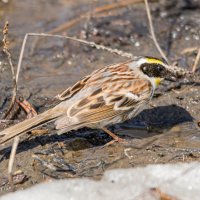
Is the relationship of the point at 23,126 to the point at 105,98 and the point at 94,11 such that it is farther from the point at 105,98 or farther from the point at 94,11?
the point at 94,11

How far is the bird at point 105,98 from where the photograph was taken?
22.3ft

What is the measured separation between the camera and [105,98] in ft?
23.4

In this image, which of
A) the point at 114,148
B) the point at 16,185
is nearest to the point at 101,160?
the point at 114,148

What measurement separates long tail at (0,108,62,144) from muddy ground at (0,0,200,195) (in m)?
0.27

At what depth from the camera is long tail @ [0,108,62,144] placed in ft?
21.9

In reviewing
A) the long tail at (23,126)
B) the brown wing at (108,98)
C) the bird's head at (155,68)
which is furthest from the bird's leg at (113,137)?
the bird's head at (155,68)

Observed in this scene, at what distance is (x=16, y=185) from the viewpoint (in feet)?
21.0

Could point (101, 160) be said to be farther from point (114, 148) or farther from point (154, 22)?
point (154, 22)

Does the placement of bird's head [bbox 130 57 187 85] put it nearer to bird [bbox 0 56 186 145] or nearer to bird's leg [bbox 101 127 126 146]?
bird [bbox 0 56 186 145]

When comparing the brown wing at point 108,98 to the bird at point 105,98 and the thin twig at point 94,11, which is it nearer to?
the bird at point 105,98

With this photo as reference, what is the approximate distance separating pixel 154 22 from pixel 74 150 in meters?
3.64

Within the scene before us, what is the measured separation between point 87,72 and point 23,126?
2388 mm

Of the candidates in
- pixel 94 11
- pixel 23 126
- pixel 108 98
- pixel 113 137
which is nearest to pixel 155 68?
pixel 108 98

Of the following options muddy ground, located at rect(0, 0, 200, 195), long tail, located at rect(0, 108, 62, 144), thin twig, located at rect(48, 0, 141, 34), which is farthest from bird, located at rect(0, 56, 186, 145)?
thin twig, located at rect(48, 0, 141, 34)
